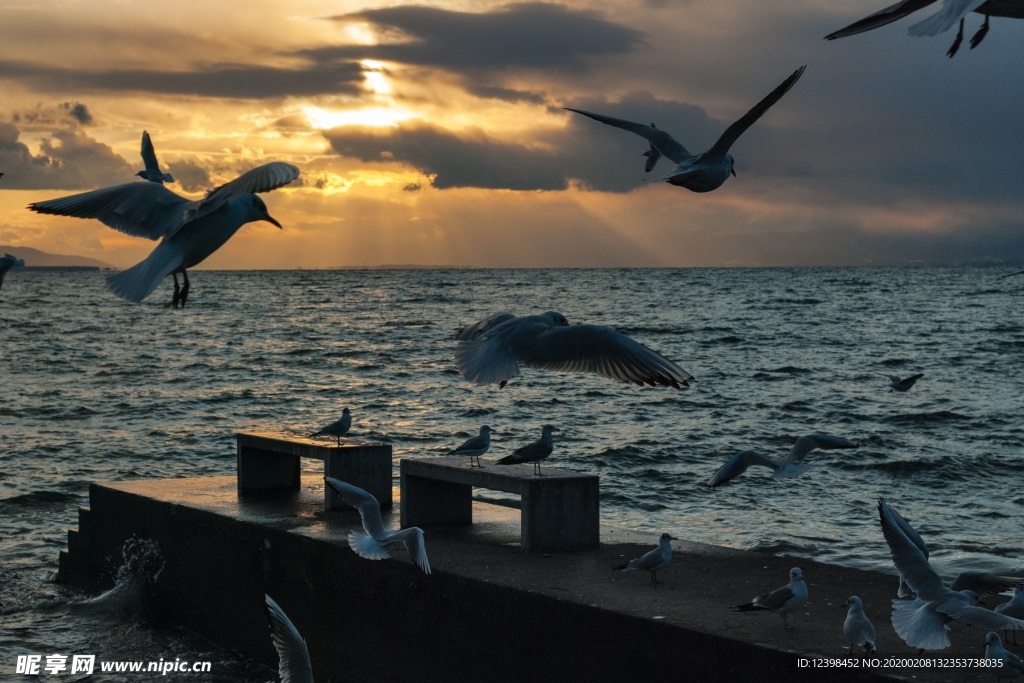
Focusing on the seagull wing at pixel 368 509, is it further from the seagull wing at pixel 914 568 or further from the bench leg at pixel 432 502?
the seagull wing at pixel 914 568

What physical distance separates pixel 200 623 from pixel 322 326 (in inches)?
1977

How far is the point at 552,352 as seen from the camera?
7141 mm

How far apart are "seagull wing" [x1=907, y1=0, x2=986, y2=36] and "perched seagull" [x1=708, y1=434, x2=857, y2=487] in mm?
5127

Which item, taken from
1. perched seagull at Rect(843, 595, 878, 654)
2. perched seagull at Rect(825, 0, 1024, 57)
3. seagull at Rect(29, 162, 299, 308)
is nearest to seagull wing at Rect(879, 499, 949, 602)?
perched seagull at Rect(843, 595, 878, 654)

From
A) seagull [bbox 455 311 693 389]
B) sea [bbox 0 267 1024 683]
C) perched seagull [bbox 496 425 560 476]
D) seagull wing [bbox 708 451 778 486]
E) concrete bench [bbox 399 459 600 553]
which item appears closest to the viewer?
seagull [bbox 455 311 693 389]

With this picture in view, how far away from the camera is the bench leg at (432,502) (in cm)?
997

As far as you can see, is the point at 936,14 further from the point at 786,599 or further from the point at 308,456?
the point at 308,456

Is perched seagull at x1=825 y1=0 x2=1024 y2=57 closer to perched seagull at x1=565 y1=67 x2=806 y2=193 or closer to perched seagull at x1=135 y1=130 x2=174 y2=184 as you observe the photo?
perched seagull at x1=565 y1=67 x2=806 y2=193

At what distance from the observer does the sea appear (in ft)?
44.9

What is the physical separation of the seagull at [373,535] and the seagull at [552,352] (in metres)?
1.03

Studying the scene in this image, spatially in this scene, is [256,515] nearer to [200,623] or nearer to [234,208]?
[200,623]

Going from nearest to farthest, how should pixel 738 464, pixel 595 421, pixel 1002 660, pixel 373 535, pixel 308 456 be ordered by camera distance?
pixel 1002 660 → pixel 373 535 → pixel 738 464 → pixel 308 456 → pixel 595 421

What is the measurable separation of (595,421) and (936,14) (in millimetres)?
22943

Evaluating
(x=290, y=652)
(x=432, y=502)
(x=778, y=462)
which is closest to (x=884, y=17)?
(x=290, y=652)
